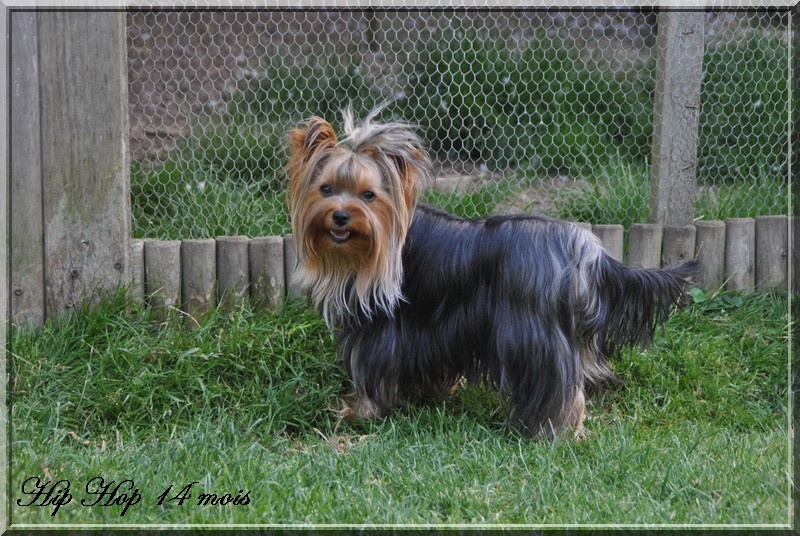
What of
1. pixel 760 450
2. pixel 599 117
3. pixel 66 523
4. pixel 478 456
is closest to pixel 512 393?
pixel 478 456

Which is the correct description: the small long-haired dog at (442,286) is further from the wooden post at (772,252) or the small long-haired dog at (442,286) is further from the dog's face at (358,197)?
the wooden post at (772,252)

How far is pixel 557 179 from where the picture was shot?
20.8ft

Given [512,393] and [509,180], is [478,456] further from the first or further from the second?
[509,180]

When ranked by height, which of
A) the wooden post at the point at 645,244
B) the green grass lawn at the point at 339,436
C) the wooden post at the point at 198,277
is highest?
the wooden post at the point at 645,244

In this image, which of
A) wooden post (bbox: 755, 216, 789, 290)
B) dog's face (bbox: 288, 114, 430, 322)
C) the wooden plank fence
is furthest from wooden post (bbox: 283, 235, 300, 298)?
wooden post (bbox: 755, 216, 789, 290)

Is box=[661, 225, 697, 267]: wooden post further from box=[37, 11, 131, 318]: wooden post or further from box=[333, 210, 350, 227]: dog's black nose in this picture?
box=[37, 11, 131, 318]: wooden post

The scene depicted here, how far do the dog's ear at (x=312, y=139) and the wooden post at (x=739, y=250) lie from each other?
8.64 feet

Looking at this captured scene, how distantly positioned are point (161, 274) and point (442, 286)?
1617 mm

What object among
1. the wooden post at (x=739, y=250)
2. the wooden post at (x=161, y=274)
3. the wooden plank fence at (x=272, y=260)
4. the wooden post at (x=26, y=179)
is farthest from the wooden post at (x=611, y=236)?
the wooden post at (x=26, y=179)

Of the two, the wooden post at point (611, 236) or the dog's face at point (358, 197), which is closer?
the dog's face at point (358, 197)

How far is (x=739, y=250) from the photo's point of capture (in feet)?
17.7

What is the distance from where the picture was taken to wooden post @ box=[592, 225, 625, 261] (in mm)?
5227

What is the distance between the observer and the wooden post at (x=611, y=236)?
523cm

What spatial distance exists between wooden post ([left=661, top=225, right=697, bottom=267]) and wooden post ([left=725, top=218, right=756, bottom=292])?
27 centimetres
